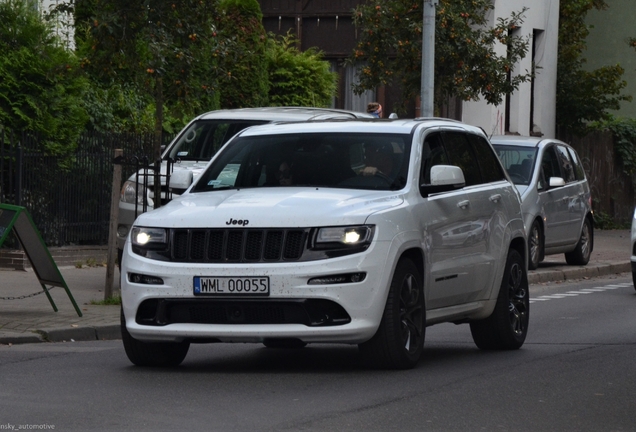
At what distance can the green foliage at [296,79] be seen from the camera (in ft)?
91.3

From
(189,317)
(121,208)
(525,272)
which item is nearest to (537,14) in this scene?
(121,208)

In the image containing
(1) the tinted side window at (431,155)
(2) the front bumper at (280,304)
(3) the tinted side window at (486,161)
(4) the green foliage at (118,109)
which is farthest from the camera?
(4) the green foliage at (118,109)

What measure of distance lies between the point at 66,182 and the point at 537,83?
2000 centimetres

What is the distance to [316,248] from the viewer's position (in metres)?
8.99

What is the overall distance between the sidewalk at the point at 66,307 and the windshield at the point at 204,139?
67.8 inches

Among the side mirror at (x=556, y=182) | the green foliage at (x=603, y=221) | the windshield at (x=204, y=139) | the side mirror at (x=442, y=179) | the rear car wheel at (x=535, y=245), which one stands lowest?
the green foliage at (x=603, y=221)

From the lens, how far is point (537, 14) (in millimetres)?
36000

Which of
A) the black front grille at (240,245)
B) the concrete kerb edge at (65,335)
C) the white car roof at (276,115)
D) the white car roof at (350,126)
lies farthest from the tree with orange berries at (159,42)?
the black front grille at (240,245)

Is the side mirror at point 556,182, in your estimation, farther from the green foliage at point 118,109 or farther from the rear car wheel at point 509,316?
the rear car wheel at point 509,316

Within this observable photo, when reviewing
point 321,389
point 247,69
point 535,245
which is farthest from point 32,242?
point 247,69

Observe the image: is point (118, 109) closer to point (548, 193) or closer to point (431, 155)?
point (548, 193)

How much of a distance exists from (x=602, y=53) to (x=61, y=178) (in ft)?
104

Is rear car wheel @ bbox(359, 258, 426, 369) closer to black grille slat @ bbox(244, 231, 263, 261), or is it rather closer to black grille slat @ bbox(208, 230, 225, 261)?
black grille slat @ bbox(244, 231, 263, 261)

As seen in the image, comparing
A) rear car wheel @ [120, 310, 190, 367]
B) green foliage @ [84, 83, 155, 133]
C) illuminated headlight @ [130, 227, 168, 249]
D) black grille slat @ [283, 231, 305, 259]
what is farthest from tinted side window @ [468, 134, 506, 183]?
green foliage @ [84, 83, 155, 133]
